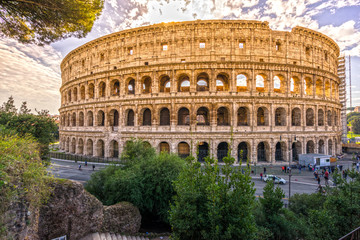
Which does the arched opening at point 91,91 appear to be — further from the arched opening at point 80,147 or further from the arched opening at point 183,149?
the arched opening at point 183,149

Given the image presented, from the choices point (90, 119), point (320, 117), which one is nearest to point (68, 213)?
point (90, 119)

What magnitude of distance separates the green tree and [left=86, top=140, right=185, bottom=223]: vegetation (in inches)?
206

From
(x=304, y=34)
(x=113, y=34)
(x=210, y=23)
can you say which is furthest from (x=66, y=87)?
(x=304, y=34)

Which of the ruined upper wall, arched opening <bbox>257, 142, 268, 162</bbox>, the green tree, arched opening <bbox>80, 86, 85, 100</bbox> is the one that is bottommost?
arched opening <bbox>257, 142, 268, 162</bbox>

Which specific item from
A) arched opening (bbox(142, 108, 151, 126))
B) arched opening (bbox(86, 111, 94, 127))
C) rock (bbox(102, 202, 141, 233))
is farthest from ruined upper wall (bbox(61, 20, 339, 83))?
rock (bbox(102, 202, 141, 233))

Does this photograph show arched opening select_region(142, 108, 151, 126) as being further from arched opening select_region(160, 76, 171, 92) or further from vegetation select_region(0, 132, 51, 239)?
vegetation select_region(0, 132, 51, 239)

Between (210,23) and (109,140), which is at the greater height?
(210,23)

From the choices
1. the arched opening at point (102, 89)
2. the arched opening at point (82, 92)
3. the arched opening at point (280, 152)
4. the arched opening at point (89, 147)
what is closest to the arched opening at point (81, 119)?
the arched opening at point (82, 92)

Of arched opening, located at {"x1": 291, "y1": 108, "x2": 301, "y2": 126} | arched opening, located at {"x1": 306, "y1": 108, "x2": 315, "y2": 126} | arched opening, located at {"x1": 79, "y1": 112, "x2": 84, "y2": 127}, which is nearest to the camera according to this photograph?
arched opening, located at {"x1": 291, "y1": 108, "x2": 301, "y2": 126}

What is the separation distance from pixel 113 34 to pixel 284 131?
28.5 metres

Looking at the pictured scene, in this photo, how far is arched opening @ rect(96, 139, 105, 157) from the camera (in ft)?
85.9

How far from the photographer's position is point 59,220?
685 centimetres

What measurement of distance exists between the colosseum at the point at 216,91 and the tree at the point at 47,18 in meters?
13.4

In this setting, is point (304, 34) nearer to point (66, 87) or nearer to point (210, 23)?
point (210, 23)
